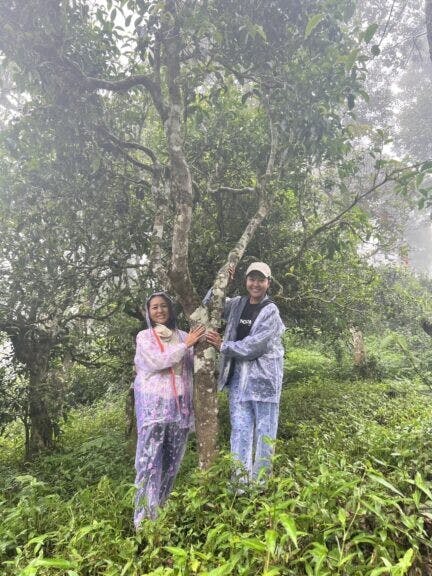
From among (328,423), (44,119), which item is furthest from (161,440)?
(44,119)

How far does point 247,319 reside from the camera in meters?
4.27

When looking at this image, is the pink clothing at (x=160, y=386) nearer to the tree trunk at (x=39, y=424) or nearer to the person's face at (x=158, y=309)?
the person's face at (x=158, y=309)

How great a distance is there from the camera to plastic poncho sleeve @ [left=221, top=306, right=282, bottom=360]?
3928mm

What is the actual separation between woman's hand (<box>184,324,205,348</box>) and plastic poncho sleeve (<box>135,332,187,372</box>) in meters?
0.07

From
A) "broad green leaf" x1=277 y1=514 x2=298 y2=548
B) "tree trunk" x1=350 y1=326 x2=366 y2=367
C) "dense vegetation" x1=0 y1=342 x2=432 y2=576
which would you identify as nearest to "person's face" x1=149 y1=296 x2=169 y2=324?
"dense vegetation" x1=0 y1=342 x2=432 y2=576

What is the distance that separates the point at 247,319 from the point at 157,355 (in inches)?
39.3

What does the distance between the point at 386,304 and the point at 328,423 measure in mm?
3228

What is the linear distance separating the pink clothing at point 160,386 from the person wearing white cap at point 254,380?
15.1 inches

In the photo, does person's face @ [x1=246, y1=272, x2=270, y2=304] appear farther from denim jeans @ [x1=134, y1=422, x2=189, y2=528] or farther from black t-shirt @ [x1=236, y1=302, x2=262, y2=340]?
denim jeans @ [x1=134, y1=422, x2=189, y2=528]

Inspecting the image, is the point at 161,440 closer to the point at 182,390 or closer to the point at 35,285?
the point at 182,390

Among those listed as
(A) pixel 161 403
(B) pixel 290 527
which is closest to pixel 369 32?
(A) pixel 161 403

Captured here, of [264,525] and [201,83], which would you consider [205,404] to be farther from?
[201,83]

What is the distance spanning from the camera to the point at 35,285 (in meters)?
5.83

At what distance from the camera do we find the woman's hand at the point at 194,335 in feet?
13.1
